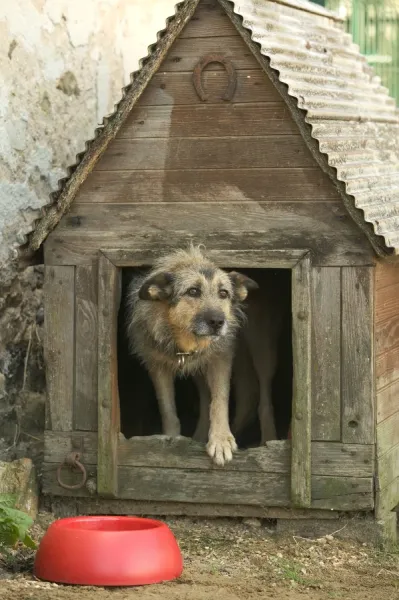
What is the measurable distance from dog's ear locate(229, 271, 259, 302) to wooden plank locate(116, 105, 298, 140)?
980 mm

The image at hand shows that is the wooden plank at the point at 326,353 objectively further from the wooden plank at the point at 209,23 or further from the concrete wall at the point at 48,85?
the concrete wall at the point at 48,85

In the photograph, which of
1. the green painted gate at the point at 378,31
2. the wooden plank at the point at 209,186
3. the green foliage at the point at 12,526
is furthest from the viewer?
the green painted gate at the point at 378,31

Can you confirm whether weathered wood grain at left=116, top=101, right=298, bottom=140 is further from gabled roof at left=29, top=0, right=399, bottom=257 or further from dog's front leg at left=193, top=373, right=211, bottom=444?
dog's front leg at left=193, top=373, right=211, bottom=444

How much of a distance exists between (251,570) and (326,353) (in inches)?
52.4

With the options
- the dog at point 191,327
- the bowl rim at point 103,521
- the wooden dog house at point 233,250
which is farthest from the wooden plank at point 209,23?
the bowl rim at point 103,521

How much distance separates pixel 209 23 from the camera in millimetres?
6648

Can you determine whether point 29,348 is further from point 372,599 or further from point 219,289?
point 372,599

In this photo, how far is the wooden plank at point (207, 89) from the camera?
6.58 m

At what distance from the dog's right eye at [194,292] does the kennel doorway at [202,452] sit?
334mm

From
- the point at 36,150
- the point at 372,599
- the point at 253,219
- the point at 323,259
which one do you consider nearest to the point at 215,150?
the point at 253,219

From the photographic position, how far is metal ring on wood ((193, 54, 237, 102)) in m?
6.60

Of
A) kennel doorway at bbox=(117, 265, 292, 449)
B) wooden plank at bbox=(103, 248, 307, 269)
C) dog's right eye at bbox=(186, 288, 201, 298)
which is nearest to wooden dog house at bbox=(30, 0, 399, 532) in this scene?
wooden plank at bbox=(103, 248, 307, 269)

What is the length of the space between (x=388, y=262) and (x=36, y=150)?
2.78 m

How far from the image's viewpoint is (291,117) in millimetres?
6551
